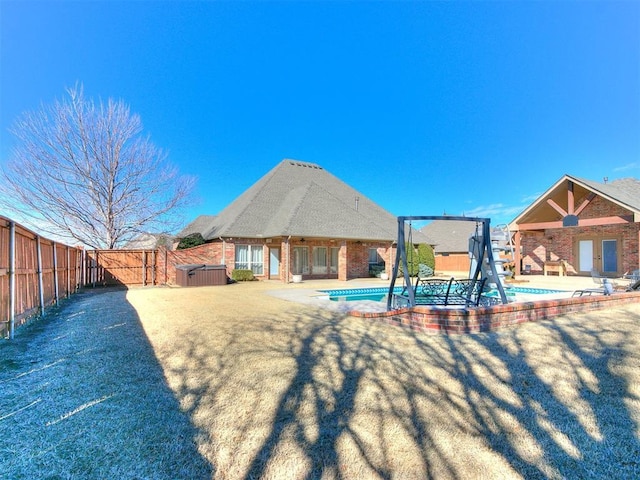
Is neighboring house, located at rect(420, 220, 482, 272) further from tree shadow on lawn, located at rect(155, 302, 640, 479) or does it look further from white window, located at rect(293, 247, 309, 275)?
tree shadow on lawn, located at rect(155, 302, 640, 479)

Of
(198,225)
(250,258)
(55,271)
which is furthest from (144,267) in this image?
(198,225)

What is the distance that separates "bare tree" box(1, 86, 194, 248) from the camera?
1836 cm

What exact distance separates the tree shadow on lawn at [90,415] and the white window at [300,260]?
565 inches

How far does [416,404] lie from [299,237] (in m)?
15.3

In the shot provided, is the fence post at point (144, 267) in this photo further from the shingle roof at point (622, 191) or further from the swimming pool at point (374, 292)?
the shingle roof at point (622, 191)

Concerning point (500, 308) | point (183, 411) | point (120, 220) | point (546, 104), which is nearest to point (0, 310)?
point (183, 411)

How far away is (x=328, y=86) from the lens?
21.4 metres

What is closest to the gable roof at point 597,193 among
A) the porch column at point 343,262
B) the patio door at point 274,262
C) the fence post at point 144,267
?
the porch column at point 343,262

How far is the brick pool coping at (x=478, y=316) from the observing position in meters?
5.64

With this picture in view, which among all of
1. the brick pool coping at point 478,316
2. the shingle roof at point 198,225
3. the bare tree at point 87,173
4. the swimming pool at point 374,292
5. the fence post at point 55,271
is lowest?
the swimming pool at point 374,292

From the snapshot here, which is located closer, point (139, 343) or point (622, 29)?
point (139, 343)

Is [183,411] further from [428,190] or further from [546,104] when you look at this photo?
[428,190]

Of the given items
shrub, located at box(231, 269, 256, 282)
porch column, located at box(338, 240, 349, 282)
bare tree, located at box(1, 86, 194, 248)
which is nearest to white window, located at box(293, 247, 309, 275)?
porch column, located at box(338, 240, 349, 282)

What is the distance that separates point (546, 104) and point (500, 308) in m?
19.9
